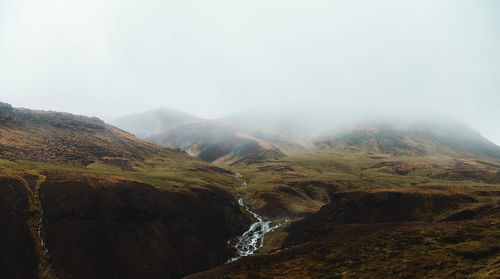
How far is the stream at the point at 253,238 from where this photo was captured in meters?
98.4

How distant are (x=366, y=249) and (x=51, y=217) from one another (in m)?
81.7

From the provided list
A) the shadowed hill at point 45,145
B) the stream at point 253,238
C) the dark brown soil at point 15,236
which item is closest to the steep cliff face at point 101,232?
the dark brown soil at point 15,236

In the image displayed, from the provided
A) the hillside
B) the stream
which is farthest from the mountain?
the hillside

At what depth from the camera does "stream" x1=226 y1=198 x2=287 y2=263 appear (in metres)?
98.4

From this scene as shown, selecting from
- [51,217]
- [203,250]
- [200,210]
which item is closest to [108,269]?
[51,217]

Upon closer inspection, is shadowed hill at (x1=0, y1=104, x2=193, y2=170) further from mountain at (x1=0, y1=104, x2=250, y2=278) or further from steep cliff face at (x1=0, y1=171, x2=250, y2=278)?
steep cliff face at (x1=0, y1=171, x2=250, y2=278)

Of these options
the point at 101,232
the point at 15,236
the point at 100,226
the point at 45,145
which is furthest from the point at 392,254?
the point at 45,145

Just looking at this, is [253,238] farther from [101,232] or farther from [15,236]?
[15,236]

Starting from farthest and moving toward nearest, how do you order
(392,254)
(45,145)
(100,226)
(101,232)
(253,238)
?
(45,145)
(253,238)
(100,226)
(101,232)
(392,254)

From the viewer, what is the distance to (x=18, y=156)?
4439 inches

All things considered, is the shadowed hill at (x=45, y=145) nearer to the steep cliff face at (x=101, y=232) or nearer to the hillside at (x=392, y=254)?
the steep cliff face at (x=101, y=232)

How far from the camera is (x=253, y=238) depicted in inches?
4424

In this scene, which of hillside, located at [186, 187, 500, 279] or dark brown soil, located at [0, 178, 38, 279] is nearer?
hillside, located at [186, 187, 500, 279]

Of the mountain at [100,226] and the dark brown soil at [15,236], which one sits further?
the mountain at [100,226]
